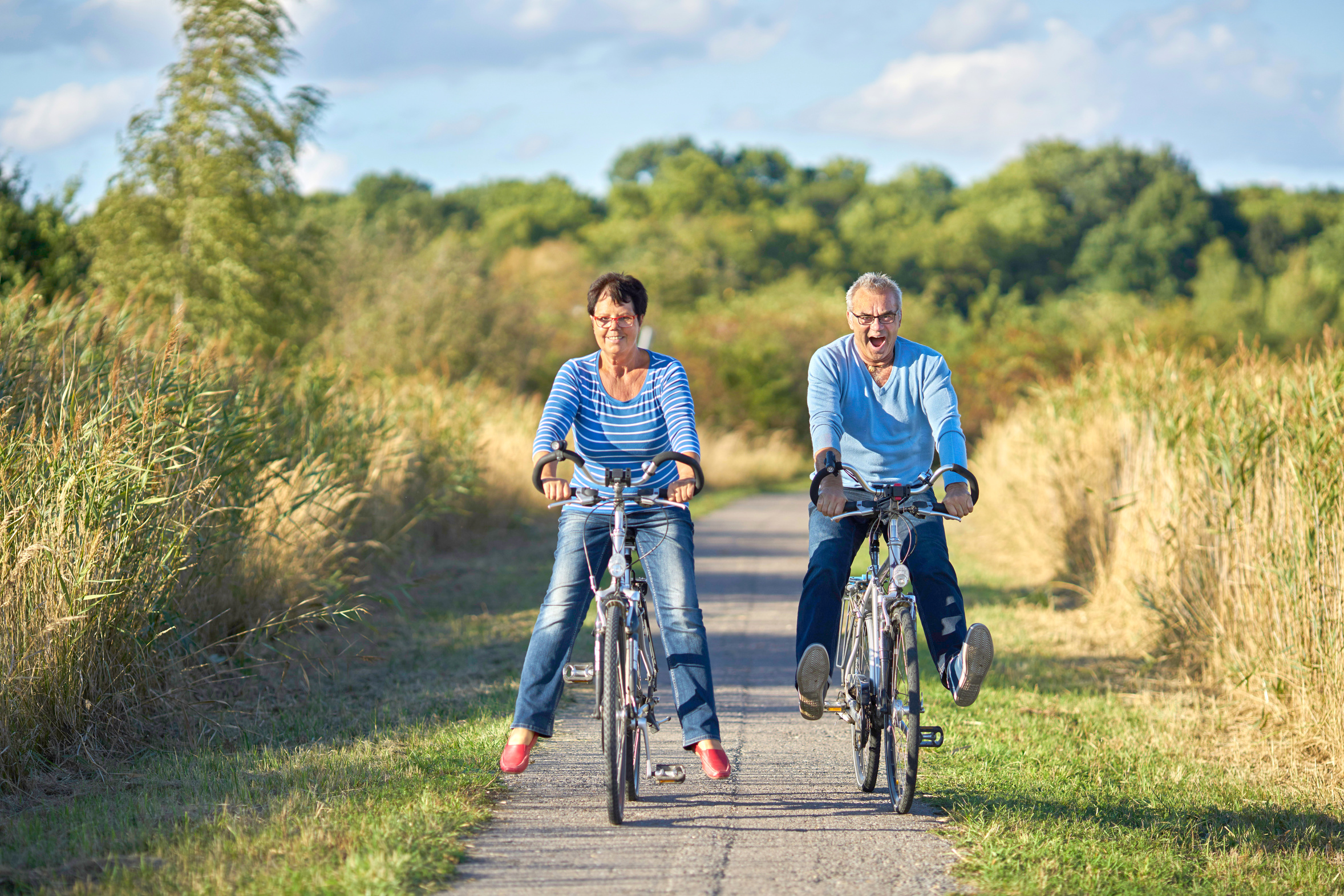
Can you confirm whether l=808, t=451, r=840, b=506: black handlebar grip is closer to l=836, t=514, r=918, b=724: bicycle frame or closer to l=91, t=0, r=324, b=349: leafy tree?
l=836, t=514, r=918, b=724: bicycle frame

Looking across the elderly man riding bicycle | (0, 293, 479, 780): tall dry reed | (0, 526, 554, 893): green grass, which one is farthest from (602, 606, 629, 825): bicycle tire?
(0, 293, 479, 780): tall dry reed

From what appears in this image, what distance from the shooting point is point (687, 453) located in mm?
4566

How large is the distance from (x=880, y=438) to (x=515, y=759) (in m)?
2.03

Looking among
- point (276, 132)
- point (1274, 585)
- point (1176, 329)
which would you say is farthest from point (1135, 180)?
point (1274, 585)

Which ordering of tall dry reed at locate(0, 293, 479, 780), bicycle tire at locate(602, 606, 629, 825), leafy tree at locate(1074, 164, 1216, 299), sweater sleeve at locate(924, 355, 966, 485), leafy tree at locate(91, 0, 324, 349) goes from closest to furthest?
bicycle tire at locate(602, 606, 629, 825)
sweater sleeve at locate(924, 355, 966, 485)
tall dry reed at locate(0, 293, 479, 780)
leafy tree at locate(91, 0, 324, 349)
leafy tree at locate(1074, 164, 1216, 299)

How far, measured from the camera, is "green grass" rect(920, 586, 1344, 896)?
422 centimetres

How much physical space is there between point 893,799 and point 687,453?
5.43 feet

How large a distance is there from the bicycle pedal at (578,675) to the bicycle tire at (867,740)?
1.13m

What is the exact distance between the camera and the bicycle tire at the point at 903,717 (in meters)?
4.55

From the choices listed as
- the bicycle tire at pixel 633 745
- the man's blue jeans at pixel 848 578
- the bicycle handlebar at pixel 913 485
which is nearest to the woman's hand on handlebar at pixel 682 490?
the bicycle handlebar at pixel 913 485

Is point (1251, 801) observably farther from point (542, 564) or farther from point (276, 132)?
point (276, 132)

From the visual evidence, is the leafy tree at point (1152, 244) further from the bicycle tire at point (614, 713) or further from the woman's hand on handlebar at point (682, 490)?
the bicycle tire at point (614, 713)

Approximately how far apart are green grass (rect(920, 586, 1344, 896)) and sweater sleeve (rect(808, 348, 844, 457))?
1632 mm

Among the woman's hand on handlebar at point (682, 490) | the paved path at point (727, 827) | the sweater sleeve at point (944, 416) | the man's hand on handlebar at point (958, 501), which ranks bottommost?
the paved path at point (727, 827)
